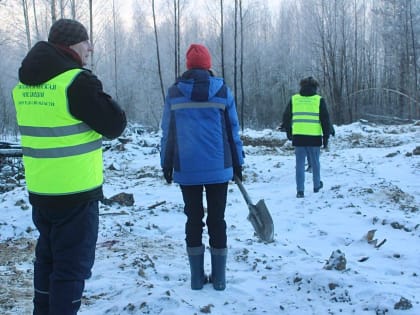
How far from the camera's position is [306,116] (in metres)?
7.30

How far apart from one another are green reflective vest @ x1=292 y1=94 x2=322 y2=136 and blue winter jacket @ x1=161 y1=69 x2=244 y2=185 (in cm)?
402

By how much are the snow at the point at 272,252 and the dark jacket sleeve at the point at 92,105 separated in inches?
54.2

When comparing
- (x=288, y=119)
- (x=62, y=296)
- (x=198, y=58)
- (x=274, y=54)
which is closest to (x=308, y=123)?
(x=288, y=119)

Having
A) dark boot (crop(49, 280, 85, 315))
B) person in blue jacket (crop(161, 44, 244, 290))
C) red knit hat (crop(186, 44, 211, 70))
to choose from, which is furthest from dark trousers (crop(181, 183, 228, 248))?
dark boot (crop(49, 280, 85, 315))

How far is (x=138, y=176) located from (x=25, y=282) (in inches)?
281

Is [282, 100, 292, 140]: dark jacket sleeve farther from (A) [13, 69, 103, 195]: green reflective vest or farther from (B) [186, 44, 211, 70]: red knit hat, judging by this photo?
(A) [13, 69, 103, 195]: green reflective vest

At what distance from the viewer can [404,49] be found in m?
34.4

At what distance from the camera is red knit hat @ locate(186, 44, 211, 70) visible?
3.46m

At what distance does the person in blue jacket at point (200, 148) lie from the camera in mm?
3365

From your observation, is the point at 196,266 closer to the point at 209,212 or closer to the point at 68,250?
the point at 209,212

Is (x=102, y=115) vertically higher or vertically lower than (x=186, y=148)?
higher

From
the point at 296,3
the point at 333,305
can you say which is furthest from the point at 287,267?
the point at 296,3

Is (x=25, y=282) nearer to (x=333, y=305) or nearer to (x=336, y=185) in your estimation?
(x=333, y=305)

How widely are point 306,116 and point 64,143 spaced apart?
5.47m
